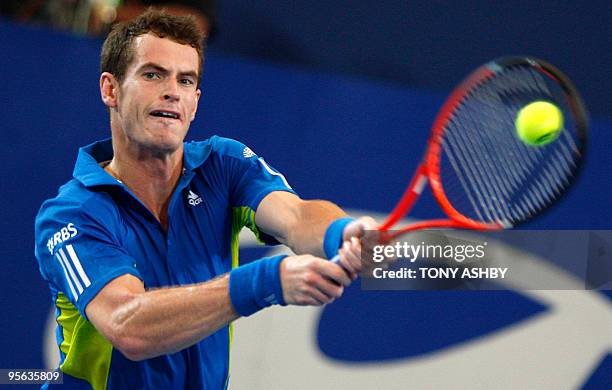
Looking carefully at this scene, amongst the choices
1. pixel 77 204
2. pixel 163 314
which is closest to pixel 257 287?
pixel 163 314

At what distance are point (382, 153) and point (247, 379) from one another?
95 cm

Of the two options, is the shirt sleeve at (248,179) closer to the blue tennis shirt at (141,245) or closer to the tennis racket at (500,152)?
the blue tennis shirt at (141,245)

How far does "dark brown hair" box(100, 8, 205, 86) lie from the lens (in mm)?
2574

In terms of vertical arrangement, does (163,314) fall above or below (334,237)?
below

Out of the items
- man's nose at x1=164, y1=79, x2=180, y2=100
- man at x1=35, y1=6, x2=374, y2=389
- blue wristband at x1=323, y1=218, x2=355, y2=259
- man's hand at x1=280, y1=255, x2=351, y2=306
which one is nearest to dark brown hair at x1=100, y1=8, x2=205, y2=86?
man at x1=35, y1=6, x2=374, y2=389

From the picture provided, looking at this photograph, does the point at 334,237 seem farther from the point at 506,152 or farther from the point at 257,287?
the point at 506,152

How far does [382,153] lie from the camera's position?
3.68 m

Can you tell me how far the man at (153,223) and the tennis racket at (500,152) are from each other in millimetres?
230

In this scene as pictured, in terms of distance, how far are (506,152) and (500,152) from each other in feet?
0.05

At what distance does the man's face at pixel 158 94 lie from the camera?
251 cm

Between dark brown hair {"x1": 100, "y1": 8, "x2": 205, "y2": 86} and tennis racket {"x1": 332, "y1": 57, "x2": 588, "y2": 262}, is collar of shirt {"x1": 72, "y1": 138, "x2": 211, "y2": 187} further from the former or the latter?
tennis racket {"x1": 332, "y1": 57, "x2": 588, "y2": 262}

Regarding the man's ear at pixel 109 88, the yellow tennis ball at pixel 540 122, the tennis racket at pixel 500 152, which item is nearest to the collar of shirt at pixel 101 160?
the man's ear at pixel 109 88

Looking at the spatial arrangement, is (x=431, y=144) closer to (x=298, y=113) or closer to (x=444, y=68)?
(x=298, y=113)

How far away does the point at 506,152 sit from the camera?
8.55ft
